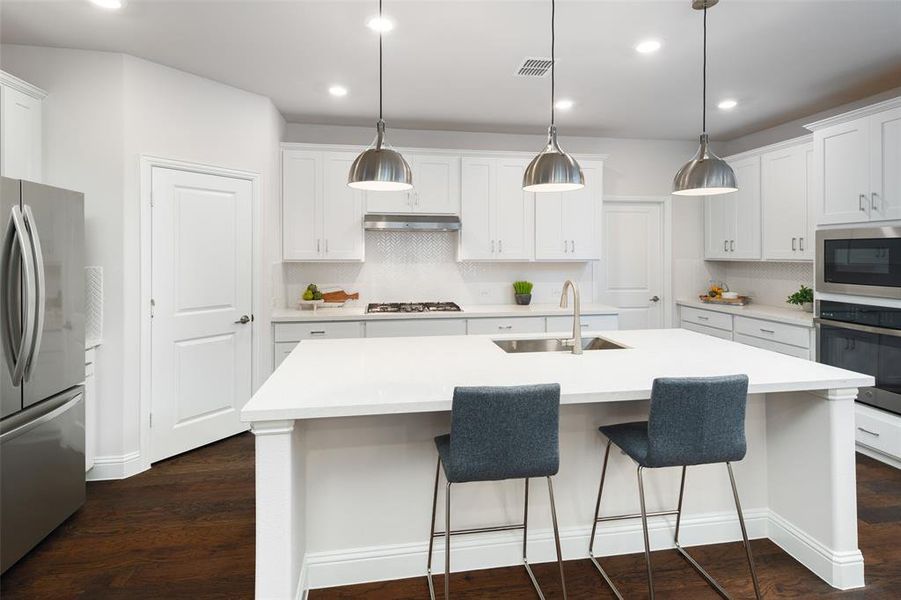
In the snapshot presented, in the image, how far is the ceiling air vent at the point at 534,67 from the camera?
3338mm

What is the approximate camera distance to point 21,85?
2.87m

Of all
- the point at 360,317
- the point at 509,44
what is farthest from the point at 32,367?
the point at 509,44

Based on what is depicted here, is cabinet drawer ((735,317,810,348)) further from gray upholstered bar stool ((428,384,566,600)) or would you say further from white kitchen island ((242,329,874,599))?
gray upholstered bar stool ((428,384,566,600))

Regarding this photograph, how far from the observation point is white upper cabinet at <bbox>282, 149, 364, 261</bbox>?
4.48m

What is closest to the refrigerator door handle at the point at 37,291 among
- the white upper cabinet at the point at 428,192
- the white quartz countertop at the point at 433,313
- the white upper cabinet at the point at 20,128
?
the white upper cabinet at the point at 20,128

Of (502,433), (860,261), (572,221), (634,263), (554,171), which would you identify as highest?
(572,221)

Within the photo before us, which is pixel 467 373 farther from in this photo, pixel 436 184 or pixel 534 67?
pixel 436 184

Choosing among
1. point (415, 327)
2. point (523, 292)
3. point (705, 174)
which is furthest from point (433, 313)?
point (705, 174)

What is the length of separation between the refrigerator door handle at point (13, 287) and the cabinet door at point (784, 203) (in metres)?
5.18

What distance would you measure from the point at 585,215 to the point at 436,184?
4.88ft

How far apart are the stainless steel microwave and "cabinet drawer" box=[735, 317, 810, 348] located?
374mm

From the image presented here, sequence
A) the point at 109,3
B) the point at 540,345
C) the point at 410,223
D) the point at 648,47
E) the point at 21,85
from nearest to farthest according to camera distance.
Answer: the point at 109,3 < the point at 21,85 < the point at 540,345 < the point at 648,47 < the point at 410,223

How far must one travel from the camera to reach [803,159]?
4.14m

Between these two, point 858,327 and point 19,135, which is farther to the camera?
point 858,327
